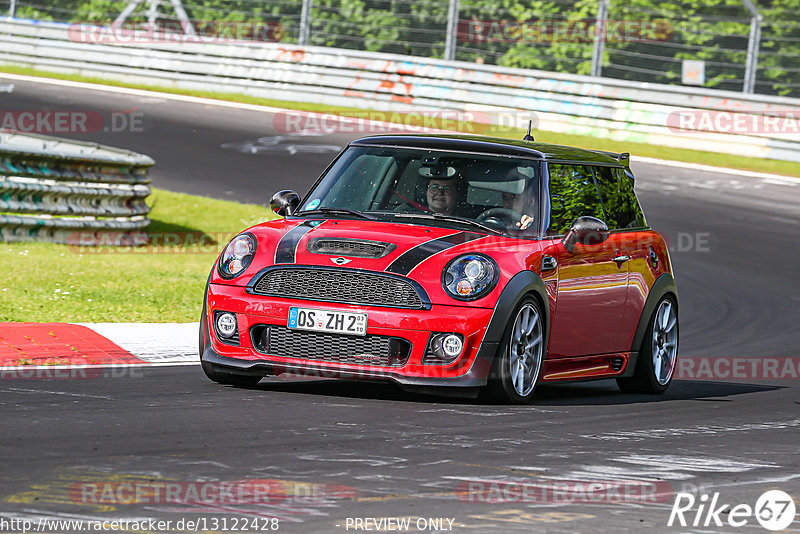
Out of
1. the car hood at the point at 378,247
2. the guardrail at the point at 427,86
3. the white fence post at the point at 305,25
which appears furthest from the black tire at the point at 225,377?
the white fence post at the point at 305,25

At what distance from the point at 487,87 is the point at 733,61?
426cm

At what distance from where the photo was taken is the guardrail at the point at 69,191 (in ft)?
46.6

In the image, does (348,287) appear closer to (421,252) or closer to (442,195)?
(421,252)

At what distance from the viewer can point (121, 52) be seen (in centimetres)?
2864

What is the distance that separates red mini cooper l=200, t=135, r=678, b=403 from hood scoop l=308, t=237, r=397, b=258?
0.04 feet

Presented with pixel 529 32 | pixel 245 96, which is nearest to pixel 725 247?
pixel 529 32

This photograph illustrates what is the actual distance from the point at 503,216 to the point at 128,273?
551 cm

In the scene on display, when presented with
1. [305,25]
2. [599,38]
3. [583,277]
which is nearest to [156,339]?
[583,277]

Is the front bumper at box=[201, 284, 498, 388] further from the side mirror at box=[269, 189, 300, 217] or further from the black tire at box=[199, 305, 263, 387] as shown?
the side mirror at box=[269, 189, 300, 217]


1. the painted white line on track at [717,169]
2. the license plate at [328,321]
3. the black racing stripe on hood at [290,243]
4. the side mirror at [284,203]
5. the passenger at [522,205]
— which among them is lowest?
the painted white line on track at [717,169]

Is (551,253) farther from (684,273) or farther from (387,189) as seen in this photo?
(684,273)

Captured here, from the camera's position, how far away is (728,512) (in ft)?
18.8

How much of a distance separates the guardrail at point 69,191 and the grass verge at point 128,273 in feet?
0.59

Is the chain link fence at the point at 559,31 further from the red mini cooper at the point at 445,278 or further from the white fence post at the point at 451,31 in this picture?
the red mini cooper at the point at 445,278
